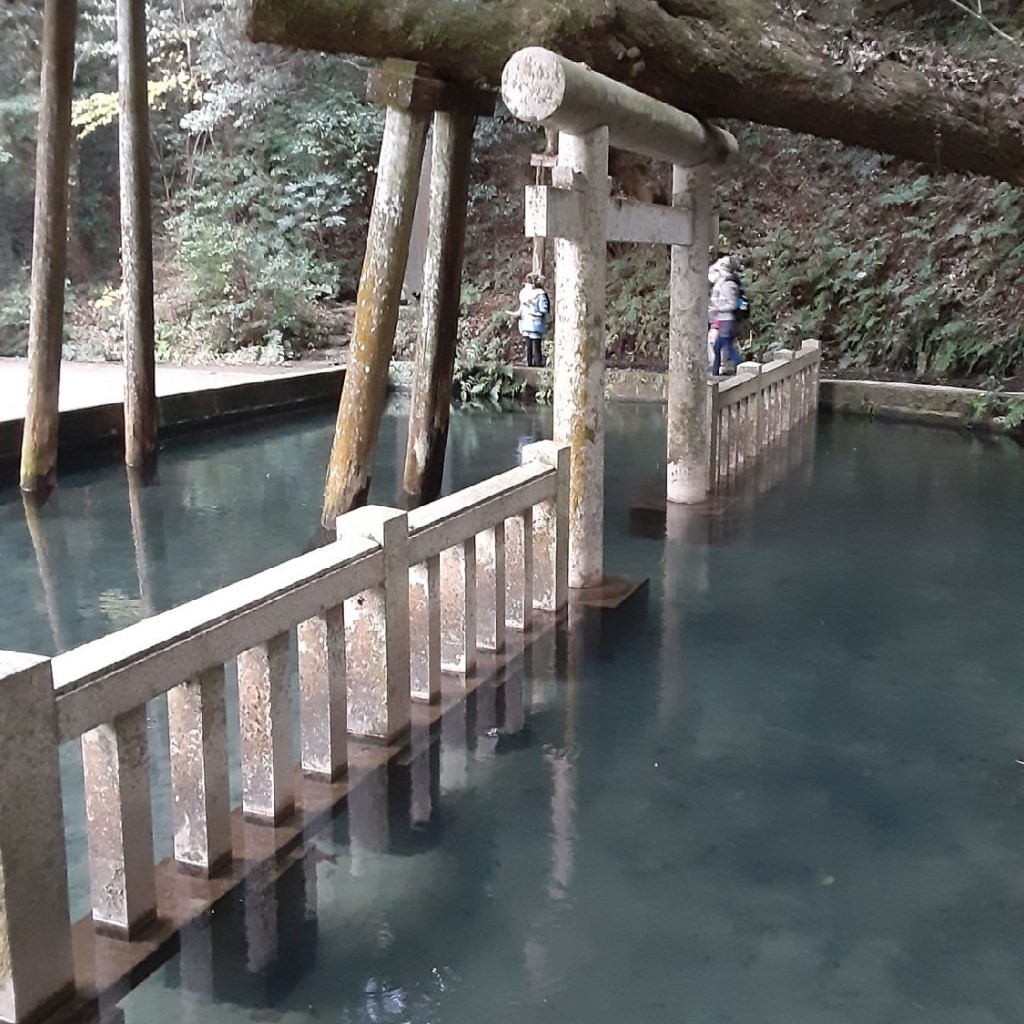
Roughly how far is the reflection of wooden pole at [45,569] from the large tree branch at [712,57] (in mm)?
2974

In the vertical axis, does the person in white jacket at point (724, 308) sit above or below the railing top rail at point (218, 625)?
above

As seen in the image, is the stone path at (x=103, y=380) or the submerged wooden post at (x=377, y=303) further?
the stone path at (x=103, y=380)

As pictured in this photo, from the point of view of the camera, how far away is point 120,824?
9.05ft

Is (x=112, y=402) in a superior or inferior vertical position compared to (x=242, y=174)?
inferior

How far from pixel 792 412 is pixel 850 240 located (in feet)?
17.9

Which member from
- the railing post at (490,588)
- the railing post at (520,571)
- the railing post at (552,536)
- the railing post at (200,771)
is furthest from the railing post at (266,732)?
the railing post at (552,536)

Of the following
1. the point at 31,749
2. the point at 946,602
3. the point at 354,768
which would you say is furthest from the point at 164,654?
the point at 946,602

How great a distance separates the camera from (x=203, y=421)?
38.5ft

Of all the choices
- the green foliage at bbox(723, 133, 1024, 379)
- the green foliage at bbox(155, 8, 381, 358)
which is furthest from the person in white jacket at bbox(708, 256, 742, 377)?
the green foliage at bbox(155, 8, 381, 358)

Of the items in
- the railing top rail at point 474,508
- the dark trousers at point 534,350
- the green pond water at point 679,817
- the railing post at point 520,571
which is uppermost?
the dark trousers at point 534,350

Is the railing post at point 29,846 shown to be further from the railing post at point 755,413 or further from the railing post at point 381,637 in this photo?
the railing post at point 755,413

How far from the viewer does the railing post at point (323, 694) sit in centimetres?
359

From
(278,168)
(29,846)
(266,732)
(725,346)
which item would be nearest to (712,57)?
(266,732)

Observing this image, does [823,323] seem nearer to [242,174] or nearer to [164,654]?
[242,174]
